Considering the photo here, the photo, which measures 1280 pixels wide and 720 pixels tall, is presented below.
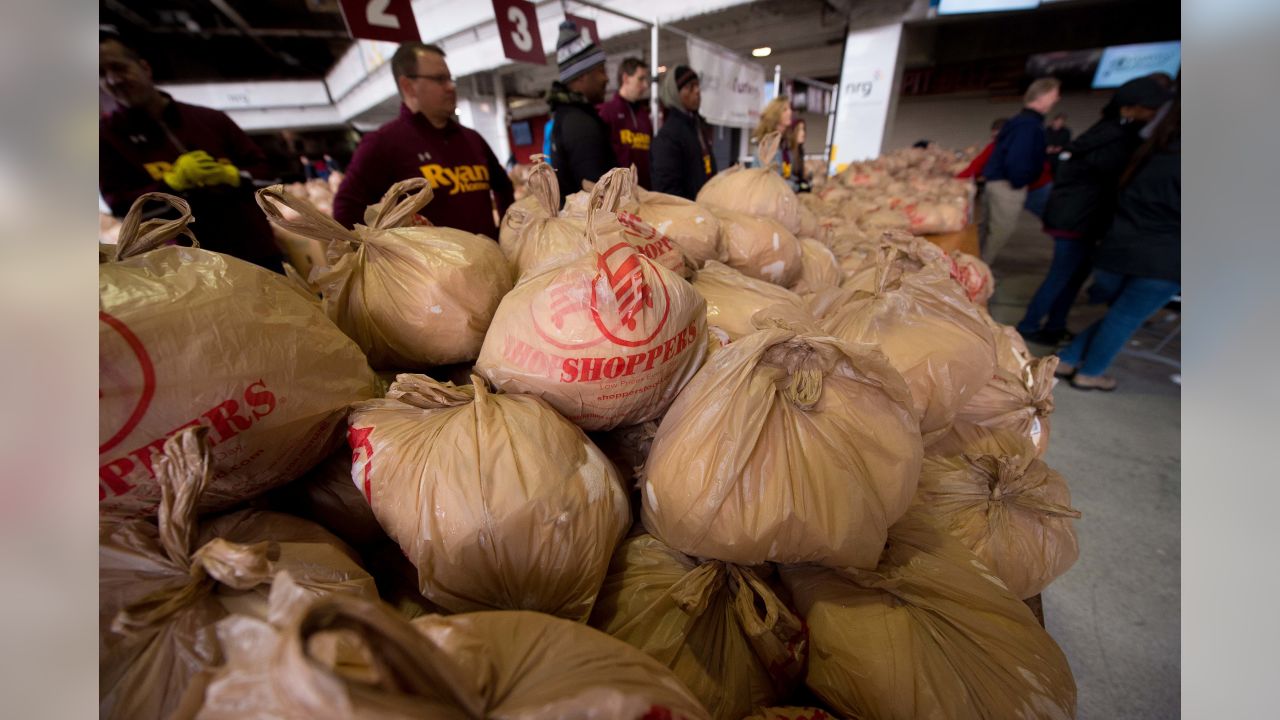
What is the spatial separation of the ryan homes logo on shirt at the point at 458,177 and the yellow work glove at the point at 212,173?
78cm

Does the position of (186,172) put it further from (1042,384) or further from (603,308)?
(1042,384)

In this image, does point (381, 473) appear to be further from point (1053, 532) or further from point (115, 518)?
point (1053, 532)

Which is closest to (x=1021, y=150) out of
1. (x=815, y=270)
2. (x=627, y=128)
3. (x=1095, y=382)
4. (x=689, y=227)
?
(x=1095, y=382)

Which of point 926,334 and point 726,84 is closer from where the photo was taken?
point 926,334

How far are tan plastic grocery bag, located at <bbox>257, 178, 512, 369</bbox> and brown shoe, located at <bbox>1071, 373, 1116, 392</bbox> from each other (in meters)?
4.21

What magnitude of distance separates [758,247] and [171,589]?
1.60 meters

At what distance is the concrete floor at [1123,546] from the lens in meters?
1.59

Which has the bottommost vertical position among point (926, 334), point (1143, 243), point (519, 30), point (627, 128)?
point (1143, 243)

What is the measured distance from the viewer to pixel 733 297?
1314mm

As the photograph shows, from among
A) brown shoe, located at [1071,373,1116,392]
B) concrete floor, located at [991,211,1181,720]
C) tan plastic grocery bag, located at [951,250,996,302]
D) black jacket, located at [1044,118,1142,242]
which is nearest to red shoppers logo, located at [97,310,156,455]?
concrete floor, located at [991,211,1181,720]

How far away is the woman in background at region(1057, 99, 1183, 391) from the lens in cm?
277

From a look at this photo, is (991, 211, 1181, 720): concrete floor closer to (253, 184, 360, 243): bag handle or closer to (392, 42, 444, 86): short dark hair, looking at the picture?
(253, 184, 360, 243): bag handle

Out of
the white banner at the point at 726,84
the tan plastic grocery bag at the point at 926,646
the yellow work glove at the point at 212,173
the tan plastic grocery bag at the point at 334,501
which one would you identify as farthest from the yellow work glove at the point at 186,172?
the white banner at the point at 726,84

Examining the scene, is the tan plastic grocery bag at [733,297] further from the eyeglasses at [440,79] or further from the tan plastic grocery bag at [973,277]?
the eyeglasses at [440,79]
